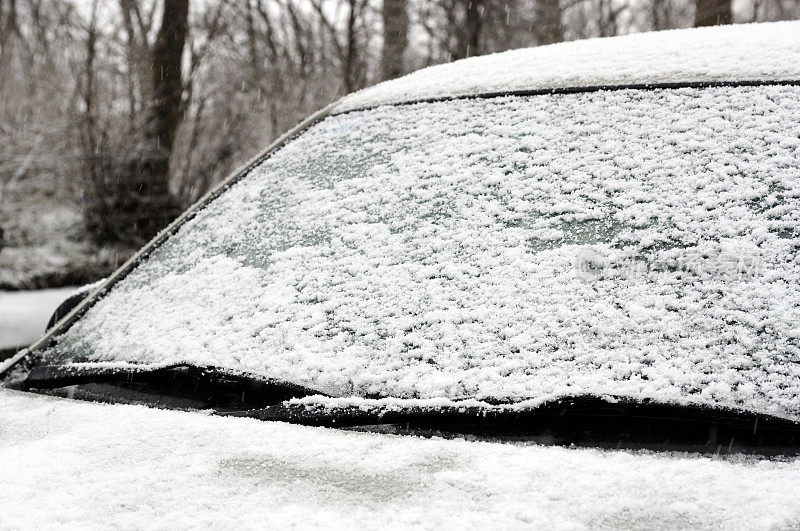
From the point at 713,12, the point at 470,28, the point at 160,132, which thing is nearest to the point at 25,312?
the point at 160,132

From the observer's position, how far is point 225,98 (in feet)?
31.8

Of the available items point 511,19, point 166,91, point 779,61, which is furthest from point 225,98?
point 779,61

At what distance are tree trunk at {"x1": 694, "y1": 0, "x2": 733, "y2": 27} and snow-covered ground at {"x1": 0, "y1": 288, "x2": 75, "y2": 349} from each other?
312 inches

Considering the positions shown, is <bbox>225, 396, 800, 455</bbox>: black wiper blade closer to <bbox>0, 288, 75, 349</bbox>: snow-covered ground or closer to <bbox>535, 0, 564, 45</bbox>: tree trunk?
<bbox>0, 288, 75, 349</bbox>: snow-covered ground

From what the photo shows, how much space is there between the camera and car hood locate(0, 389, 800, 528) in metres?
Answer: 0.95

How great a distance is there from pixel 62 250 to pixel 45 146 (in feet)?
4.19

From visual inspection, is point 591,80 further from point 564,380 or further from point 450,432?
point 450,432

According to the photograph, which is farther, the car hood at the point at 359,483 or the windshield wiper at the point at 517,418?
the windshield wiper at the point at 517,418

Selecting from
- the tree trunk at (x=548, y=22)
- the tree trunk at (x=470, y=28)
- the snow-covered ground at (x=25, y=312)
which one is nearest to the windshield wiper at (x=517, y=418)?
the snow-covered ground at (x=25, y=312)

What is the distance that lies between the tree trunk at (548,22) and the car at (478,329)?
1216 centimetres

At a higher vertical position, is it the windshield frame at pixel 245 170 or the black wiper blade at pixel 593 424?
the windshield frame at pixel 245 170

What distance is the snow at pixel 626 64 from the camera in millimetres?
1664

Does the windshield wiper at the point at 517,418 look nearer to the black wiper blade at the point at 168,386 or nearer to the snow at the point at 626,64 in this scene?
the black wiper blade at the point at 168,386

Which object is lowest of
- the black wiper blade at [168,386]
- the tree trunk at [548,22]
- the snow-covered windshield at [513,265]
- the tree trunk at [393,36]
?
the black wiper blade at [168,386]
